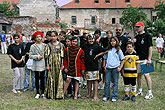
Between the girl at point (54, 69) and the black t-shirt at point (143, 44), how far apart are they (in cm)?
233

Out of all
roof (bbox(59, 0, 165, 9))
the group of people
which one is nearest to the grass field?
the group of people

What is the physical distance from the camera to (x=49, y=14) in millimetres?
38969

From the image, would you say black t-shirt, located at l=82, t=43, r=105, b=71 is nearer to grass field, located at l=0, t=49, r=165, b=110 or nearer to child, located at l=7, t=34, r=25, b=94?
grass field, located at l=0, t=49, r=165, b=110

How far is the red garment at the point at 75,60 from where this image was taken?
6.47 m

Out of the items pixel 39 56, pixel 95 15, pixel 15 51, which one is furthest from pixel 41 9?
pixel 39 56

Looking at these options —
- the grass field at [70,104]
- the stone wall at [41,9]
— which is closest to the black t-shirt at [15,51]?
the grass field at [70,104]

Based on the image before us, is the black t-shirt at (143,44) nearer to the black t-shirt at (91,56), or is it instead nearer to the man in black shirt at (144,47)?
the man in black shirt at (144,47)

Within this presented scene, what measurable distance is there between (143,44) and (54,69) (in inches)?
108

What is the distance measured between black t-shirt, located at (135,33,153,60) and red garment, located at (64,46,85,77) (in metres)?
1.76

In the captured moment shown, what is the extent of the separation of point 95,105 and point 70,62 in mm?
1421

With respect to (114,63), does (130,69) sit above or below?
below

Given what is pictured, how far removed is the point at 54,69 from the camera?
21.6ft

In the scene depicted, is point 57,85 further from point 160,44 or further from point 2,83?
point 160,44

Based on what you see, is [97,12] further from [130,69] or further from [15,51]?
[130,69]
